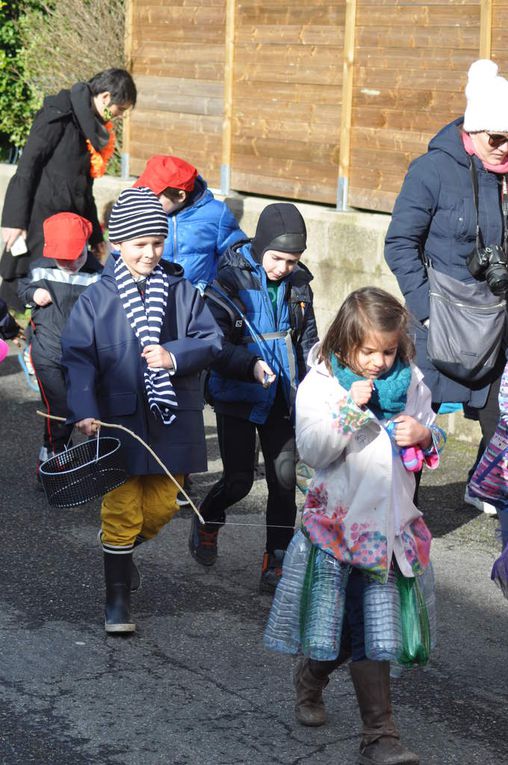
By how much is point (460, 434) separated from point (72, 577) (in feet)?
10.7

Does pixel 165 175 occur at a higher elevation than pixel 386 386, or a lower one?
higher

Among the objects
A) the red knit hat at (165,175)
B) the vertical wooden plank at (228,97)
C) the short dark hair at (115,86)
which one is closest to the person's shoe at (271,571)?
the red knit hat at (165,175)

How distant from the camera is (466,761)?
409cm

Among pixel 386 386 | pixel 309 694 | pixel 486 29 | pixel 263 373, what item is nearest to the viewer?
pixel 386 386

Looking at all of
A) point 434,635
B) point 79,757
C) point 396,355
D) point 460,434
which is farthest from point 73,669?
point 460,434

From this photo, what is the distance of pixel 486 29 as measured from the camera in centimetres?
812

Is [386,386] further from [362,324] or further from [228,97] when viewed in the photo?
[228,97]

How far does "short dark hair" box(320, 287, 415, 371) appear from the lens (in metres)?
4.02

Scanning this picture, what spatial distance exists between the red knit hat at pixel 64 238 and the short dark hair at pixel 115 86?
4.35 ft

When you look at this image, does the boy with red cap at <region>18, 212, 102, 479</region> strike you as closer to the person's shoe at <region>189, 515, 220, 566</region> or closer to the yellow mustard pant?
the person's shoe at <region>189, 515, 220, 566</region>

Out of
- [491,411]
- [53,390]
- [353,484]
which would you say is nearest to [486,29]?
[491,411]

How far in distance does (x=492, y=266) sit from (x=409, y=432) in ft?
5.91

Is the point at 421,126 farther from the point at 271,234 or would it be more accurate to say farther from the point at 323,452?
the point at 323,452

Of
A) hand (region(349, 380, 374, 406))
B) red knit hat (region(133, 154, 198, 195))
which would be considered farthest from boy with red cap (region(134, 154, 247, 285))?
hand (region(349, 380, 374, 406))
